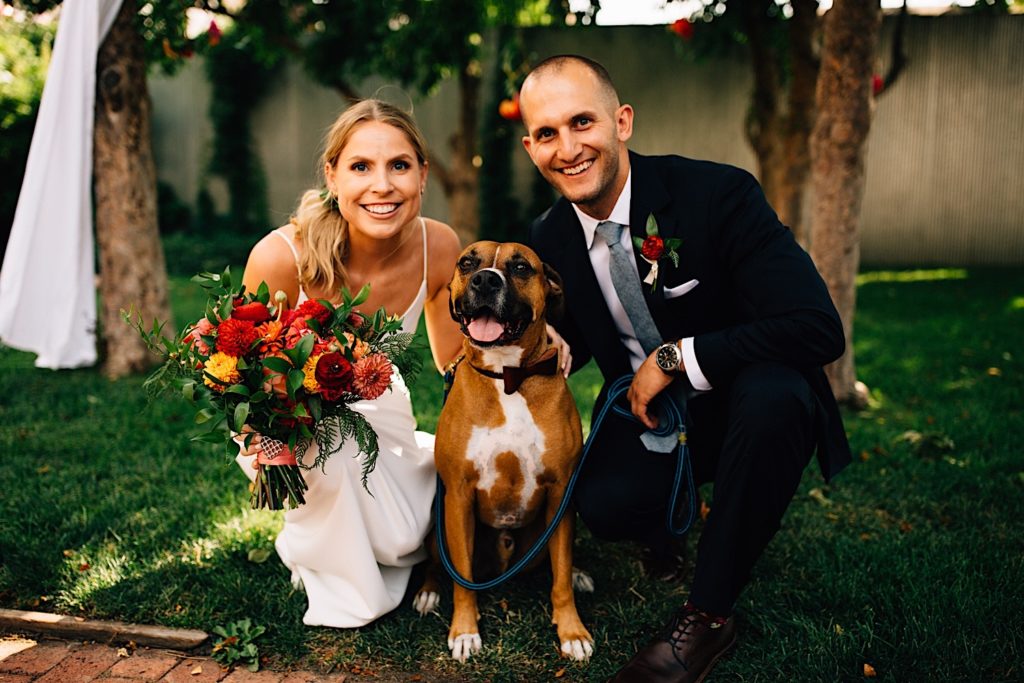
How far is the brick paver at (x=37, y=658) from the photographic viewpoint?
260cm

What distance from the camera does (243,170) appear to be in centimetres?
1523

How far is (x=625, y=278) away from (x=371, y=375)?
3.36 feet

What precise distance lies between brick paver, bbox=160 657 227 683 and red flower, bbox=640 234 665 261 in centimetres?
199

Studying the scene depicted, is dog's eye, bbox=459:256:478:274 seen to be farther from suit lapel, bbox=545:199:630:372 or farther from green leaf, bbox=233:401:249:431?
green leaf, bbox=233:401:249:431

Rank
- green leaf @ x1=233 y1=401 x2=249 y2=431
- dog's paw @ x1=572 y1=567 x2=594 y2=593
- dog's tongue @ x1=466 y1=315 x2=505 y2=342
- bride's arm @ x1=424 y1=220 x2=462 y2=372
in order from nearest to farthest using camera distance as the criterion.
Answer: green leaf @ x1=233 y1=401 x2=249 y2=431
dog's tongue @ x1=466 y1=315 x2=505 y2=342
dog's paw @ x1=572 y1=567 x2=594 y2=593
bride's arm @ x1=424 y1=220 x2=462 y2=372

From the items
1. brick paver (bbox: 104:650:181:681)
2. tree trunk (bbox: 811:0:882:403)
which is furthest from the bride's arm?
tree trunk (bbox: 811:0:882:403)

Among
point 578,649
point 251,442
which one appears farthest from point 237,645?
point 578,649

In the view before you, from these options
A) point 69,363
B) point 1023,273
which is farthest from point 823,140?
point 1023,273

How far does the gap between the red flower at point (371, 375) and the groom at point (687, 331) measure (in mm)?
863

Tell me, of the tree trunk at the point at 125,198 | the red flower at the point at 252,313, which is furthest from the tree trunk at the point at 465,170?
the red flower at the point at 252,313

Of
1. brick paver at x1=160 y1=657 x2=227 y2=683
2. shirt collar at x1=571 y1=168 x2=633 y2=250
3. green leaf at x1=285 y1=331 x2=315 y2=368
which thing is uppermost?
shirt collar at x1=571 y1=168 x2=633 y2=250

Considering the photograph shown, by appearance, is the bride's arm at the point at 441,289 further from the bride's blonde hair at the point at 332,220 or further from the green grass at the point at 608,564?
the green grass at the point at 608,564

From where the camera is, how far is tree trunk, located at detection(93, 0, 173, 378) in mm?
5980

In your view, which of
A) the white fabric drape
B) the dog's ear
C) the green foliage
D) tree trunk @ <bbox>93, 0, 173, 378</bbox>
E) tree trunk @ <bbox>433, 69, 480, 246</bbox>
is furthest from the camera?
the green foliage
